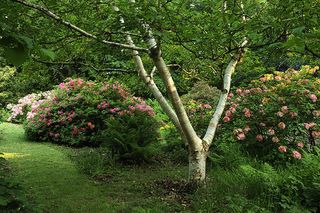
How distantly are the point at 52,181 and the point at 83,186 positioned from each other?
65 cm

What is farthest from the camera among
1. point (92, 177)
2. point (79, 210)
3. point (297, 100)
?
point (297, 100)

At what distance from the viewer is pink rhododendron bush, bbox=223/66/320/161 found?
6.53 meters

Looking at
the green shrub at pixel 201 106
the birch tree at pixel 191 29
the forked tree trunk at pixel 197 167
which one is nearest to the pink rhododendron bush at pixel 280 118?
the green shrub at pixel 201 106

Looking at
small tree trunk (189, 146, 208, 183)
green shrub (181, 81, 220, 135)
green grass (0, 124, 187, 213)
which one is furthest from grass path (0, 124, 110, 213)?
green shrub (181, 81, 220, 135)

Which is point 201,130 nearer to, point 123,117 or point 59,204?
point 123,117

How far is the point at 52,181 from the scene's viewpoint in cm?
591

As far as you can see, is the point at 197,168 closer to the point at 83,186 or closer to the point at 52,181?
the point at 83,186

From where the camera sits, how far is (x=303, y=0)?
3.01 metres

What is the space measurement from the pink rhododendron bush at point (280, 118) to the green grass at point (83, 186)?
4.92ft

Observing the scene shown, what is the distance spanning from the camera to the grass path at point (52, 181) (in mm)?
4691

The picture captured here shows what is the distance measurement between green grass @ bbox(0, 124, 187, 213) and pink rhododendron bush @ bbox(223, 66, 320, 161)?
150 centimetres

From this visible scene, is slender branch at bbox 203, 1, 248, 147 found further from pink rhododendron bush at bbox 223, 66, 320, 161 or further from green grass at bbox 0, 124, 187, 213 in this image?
green grass at bbox 0, 124, 187, 213

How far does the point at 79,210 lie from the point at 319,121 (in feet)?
16.0

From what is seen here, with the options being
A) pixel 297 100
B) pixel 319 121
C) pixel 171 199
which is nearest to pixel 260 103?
pixel 297 100
